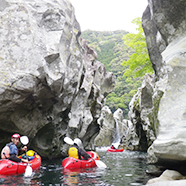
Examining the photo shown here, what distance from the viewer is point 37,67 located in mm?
8531

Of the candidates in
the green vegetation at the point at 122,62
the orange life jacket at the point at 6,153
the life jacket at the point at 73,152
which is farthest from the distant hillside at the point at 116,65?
the orange life jacket at the point at 6,153

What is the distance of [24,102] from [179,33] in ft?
22.4

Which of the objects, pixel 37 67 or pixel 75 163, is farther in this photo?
pixel 75 163

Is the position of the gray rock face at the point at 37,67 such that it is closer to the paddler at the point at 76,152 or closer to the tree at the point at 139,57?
the paddler at the point at 76,152

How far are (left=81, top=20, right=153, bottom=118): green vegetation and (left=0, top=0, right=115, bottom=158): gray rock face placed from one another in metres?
6.08

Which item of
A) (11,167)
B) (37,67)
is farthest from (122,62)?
(11,167)

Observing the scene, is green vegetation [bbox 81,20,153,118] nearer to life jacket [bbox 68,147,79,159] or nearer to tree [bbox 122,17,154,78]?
tree [bbox 122,17,154,78]

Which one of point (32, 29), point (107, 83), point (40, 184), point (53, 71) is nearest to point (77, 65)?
point (53, 71)

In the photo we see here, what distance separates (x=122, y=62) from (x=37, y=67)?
25893 mm

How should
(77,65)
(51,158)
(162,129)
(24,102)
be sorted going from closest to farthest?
(162,129) → (24,102) → (77,65) → (51,158)

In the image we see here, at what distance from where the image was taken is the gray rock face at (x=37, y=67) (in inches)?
322

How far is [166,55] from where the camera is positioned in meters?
6.26

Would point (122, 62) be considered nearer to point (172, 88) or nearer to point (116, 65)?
point (116, 65)

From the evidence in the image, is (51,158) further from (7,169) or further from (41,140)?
(7,169)
